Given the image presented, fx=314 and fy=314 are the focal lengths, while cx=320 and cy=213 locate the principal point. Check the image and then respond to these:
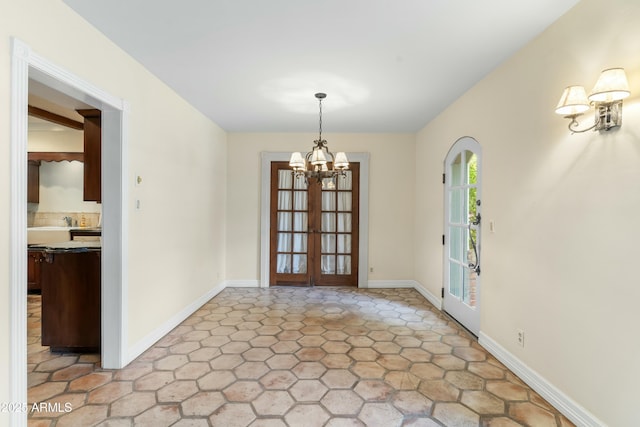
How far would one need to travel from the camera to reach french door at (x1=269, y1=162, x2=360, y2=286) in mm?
5555

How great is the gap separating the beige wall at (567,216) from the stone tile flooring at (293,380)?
411 mm

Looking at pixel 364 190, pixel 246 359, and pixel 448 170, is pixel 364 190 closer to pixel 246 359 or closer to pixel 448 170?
pixel 448 170

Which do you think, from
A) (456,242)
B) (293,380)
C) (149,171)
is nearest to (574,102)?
(456,242)

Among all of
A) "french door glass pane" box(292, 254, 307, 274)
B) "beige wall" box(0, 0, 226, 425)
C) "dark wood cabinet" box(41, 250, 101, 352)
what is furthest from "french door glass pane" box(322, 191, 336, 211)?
"dark wood cabinet" box(41, 250, 101, 352)

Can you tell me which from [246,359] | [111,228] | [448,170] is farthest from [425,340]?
[111,228]

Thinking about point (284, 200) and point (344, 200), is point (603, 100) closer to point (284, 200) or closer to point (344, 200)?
point (344, 200)

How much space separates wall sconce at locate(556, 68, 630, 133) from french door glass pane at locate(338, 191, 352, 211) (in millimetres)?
3735

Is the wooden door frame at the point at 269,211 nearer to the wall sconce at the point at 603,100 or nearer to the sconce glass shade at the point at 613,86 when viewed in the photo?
the wall sconce at the point at 603,100

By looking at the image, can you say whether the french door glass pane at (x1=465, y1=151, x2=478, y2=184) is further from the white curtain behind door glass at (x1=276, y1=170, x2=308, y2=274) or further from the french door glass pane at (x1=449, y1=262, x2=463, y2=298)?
the white curtain behind door glass at (x1=276, y1=170, x2=308, y2=274)

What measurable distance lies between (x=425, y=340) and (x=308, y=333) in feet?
4.15

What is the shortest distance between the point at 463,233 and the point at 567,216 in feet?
5.22

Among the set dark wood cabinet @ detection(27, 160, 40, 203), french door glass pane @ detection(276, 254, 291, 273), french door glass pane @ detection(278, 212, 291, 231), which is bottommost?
french door glass pane @ detection(276, 254, 291, 273)

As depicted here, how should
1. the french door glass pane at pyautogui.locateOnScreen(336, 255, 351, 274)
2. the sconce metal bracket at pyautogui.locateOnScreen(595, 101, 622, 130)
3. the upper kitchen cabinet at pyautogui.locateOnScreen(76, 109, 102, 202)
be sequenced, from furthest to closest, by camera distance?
1. the french door glass pane at pyautogui.locateOnScreen(336, 255, 351, 274)
2. the upper kitchen cabinet at pyautogui.locateOnScreen(76, 109, 102, 202)
3. the sconce metal bracket at pyautogui.locateOnScreen(595, 101, 622, 130)

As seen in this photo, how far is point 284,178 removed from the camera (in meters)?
5.57
